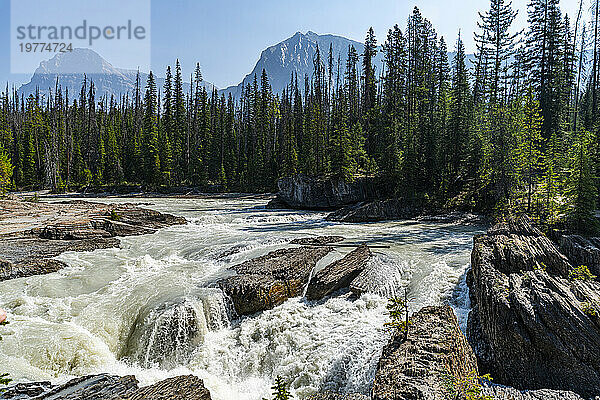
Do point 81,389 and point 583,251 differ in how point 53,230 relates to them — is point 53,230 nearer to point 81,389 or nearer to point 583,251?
point 81,389

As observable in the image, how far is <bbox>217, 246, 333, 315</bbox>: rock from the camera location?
9750 millimetres

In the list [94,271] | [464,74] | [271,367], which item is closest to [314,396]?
[271,367]

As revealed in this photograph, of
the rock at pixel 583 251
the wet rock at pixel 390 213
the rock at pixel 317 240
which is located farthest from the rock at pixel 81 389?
the wet rock at pixel 390 213

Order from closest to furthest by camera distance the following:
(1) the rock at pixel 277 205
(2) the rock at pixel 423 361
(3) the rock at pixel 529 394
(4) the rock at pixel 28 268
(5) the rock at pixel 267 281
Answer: (2) the rock at pixel 423 361, (3) the rock at pixel 529 394, (5) the rock at pixel 267 281, (4) the rock at pixel 28 268, (1) the rock at pixel 277 205

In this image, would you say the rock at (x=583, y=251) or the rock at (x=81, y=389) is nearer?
the rock at (x=81, y=389)

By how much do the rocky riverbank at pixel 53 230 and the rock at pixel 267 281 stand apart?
6.59 metres

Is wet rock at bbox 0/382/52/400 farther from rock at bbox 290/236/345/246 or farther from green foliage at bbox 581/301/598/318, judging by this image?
rock at bbox 290/236/345/246

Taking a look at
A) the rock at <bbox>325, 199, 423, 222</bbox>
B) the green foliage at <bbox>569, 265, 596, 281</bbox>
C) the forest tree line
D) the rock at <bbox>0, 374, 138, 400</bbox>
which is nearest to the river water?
the rock at <bbox>0, 374, 138, 400</bbox>

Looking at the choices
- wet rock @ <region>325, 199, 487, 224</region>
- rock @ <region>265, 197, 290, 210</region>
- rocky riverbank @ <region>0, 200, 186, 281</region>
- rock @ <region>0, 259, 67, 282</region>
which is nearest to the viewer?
rock @ <region>0, 259, 67, 282</region>

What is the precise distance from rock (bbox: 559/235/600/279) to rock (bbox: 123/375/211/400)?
34.7 ft

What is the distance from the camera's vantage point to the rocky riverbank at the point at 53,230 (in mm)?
12172

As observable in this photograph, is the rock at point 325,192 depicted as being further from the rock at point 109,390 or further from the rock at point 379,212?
the rock at point 109,390

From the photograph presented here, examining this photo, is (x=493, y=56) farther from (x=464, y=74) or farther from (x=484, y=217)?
(x=484, y=217)

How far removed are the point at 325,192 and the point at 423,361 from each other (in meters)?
24.9
